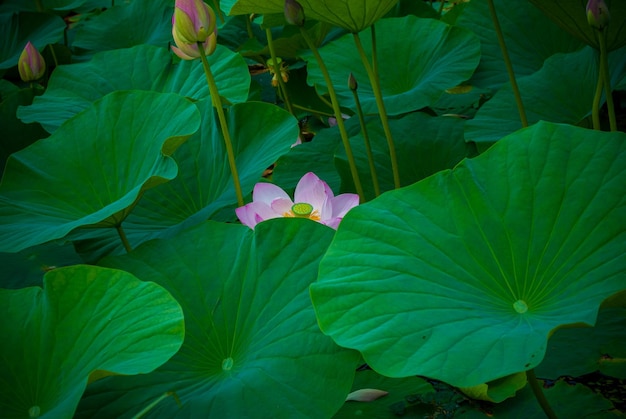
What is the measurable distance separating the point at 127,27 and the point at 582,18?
2.00m

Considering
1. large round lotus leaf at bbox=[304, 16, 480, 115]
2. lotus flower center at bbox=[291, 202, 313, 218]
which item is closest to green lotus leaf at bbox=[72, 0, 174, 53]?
large round lotus leaf at bbox=[304, 16, 480, 115]

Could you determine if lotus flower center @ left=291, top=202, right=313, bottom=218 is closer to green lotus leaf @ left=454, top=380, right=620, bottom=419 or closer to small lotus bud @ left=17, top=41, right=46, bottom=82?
green lotus leaf @ left=454, top=380, right=620, bottom=419

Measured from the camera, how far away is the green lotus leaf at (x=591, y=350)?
121 cm

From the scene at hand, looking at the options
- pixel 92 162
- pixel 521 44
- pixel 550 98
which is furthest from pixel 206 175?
pixel 521 44

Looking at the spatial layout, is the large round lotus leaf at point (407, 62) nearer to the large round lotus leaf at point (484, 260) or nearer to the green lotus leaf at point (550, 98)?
the green lotus leaf at point (550, 98)

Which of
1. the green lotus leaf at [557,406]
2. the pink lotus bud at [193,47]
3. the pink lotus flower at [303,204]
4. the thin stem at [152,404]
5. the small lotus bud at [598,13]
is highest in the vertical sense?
the small lotus bud at [598,13]

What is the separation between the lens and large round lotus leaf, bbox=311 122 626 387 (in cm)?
93

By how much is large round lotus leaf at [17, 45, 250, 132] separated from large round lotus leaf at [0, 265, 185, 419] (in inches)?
36.7

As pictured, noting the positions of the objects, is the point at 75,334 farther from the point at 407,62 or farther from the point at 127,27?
the point at 127,27

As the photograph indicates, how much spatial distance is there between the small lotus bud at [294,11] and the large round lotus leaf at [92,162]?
282mm

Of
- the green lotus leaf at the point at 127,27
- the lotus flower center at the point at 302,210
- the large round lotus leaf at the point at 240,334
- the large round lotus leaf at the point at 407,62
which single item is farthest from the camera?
the green lotus leaf at the point at 127,27

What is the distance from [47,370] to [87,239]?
610 mm

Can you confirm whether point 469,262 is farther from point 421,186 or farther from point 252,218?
point 252,218

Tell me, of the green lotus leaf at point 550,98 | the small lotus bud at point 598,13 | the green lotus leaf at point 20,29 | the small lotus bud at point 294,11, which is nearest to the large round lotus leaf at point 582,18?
the small lotus bud at point 598,13
